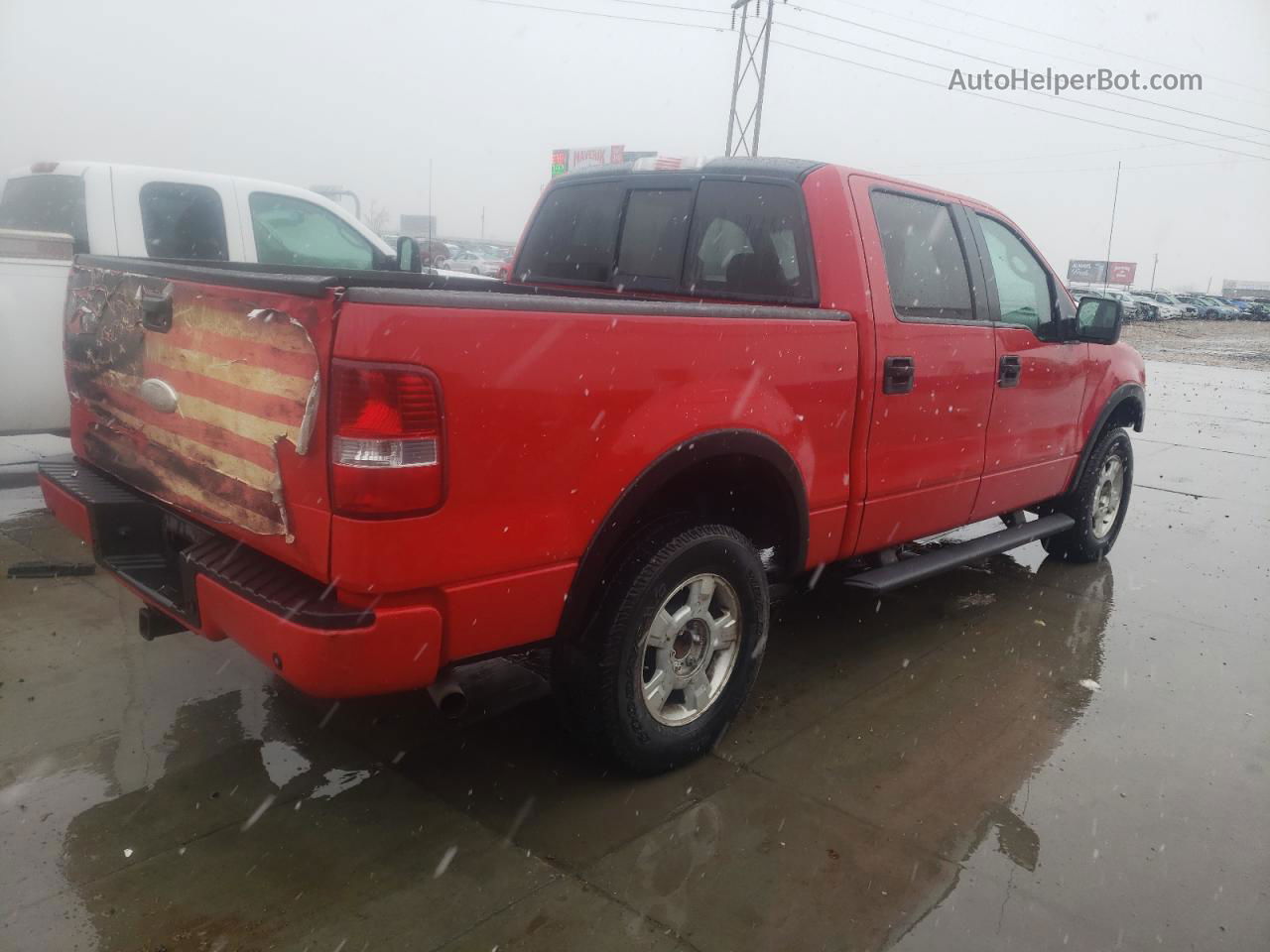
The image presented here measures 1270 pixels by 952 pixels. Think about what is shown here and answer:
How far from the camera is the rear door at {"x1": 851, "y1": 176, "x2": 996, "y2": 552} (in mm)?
3609

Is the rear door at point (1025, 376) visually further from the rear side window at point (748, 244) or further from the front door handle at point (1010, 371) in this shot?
the rear side window at point (748, 244)

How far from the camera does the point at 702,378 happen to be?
9.30ft

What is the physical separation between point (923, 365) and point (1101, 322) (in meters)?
1.48

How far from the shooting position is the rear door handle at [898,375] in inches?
140

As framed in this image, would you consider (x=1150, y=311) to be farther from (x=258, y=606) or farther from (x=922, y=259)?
(x=258, y=606)

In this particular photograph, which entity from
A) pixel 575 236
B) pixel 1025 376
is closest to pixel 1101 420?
pixel 1025 376

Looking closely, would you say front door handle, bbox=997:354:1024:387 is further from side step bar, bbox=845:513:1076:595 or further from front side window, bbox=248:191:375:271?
front side window, bbox=248:191:375:271

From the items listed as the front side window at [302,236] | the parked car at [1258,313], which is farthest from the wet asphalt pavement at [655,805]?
the parked car at [1258,313]

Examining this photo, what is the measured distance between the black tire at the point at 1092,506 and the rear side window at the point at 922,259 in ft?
5.74

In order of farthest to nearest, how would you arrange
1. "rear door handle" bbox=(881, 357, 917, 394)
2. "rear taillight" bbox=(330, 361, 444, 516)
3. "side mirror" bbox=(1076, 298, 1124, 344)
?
"side mirror" bbox=(1076, 298, 1124, 344) → "rear door handle" bbox=(881, 357, 917, 394) → "rear taillight" bbox=(330, 361, 444, 516)

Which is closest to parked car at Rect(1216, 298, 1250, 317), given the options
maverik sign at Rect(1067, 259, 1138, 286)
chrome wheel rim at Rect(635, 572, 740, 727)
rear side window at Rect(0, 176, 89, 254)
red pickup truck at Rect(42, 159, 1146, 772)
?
maverik sign at Rect(1067, 259, 1138, 286)

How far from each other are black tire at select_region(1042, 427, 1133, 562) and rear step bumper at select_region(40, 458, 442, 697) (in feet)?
13.7

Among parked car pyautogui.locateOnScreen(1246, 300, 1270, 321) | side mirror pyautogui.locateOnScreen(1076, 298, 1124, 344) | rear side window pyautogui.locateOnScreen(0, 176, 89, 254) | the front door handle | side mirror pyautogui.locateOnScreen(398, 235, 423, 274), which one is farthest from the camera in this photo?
parked car pyautogui.locateOnScreen(1246, 300, 1270, 321)

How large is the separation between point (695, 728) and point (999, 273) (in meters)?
2.62
